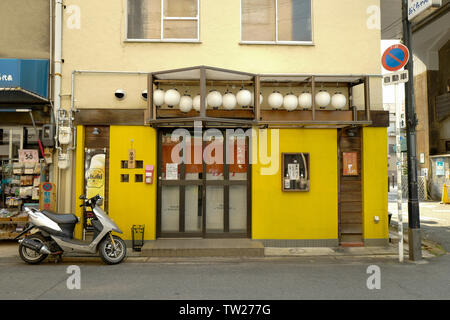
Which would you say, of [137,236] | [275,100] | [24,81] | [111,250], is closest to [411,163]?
[275,100]

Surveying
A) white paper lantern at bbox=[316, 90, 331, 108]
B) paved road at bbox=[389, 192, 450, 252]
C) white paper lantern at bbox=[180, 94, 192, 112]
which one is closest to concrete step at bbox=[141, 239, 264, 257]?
white paper lantern at bbox=[180, 94, 192, 112]

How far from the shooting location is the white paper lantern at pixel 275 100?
8234 millimetres

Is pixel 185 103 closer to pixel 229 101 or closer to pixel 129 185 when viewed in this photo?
pixel 229 101

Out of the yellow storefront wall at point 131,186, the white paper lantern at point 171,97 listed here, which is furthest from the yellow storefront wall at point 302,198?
the yellow storefront wall at point 131,186

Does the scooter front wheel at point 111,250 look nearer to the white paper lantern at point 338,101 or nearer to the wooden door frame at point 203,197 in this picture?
the wooden door frame at point 203,197

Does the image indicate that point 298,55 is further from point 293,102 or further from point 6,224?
point 6,224

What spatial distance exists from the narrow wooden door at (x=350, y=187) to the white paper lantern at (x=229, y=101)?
9.49 ft

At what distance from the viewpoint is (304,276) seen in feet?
20.0

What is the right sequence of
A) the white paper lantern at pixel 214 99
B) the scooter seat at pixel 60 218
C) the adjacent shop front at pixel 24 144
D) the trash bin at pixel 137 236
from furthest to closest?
the adjacent shop front at pixel 24 144 → the trash bin at pixel 137 236 → the white paper lantern at pixel 214 99 → the scooter seat at pixel 60 218

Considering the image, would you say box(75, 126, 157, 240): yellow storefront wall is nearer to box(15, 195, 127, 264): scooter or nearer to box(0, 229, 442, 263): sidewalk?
box(0, 229, 442, 263): sidewalk

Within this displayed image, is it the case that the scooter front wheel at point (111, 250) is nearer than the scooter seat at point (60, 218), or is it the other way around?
the scooter front wheel at point (111, 250)

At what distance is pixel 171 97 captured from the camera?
312 inches

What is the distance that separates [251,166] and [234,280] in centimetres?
348

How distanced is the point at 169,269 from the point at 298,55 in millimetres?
6146
